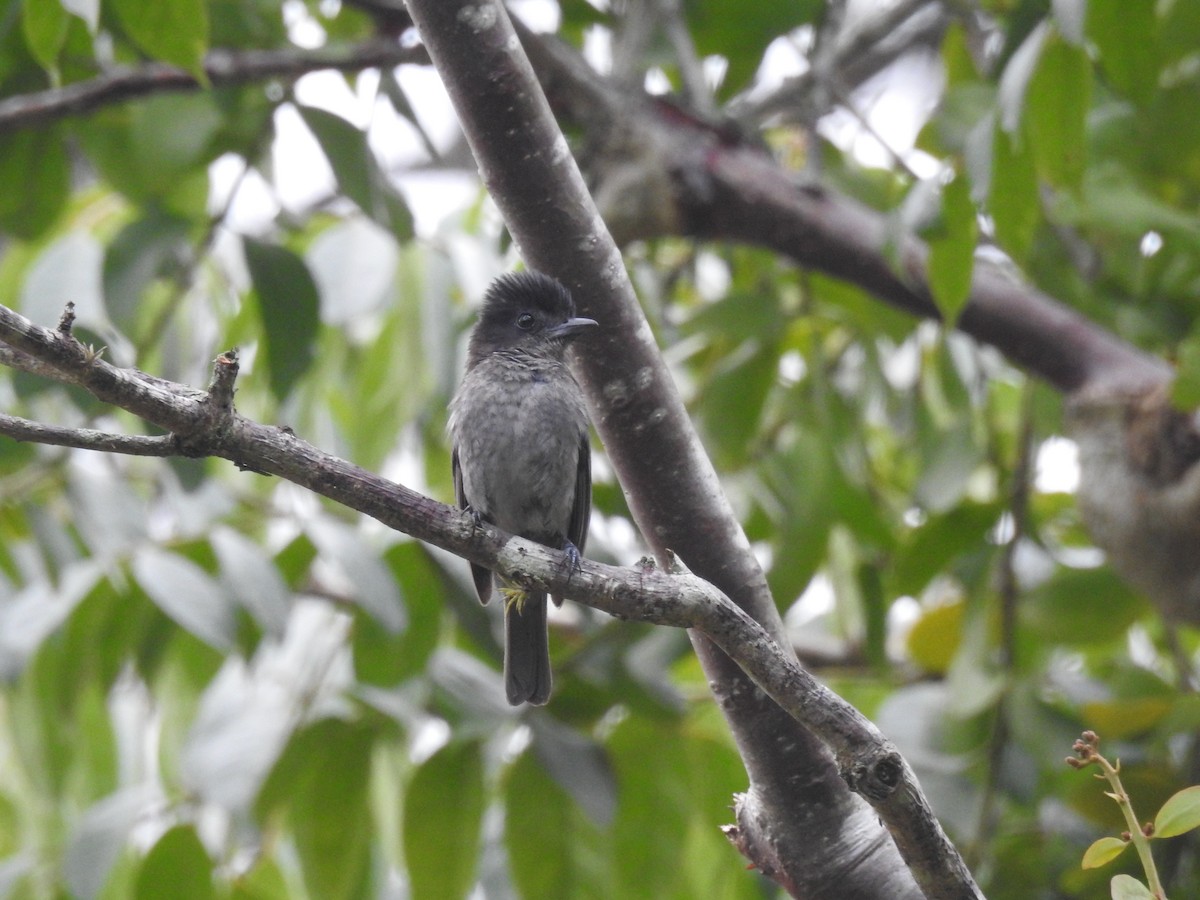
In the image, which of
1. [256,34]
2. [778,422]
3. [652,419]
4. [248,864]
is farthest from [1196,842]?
[256,34]

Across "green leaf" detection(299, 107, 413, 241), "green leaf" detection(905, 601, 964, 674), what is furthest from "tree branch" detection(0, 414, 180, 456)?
"green leaf" detection(905, 601, 964, 674)

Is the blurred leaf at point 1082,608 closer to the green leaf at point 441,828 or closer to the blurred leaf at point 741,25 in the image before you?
the green leaf at point 441,828

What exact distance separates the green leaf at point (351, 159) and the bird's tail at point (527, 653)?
3.62 ft

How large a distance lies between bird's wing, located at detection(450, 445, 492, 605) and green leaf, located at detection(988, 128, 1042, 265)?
1.60 metres

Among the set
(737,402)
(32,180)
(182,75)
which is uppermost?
(32,180)

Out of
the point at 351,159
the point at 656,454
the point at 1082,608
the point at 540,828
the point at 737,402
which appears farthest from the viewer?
the point at 737,402

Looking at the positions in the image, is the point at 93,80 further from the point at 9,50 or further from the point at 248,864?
the point at 248,864

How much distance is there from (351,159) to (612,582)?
6.04 feet

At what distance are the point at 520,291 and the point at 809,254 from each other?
880mm

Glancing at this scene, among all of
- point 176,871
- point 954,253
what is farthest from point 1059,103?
point 176,871

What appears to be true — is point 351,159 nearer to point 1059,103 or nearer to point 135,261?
point 135,261

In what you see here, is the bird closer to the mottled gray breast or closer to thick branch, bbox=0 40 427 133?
the mottled gray breast

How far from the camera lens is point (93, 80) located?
386 cm

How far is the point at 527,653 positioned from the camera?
11.6ft
